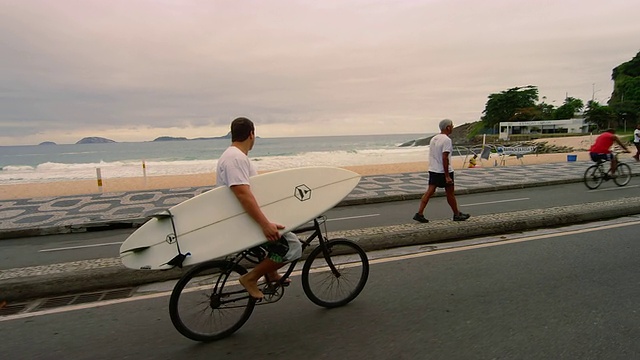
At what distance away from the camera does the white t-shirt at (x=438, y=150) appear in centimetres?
628

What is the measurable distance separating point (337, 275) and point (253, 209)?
4.37 ft

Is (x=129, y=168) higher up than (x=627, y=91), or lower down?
lower down

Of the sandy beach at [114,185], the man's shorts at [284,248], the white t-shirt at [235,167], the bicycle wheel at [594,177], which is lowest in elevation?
the sandy beach at [114,185]

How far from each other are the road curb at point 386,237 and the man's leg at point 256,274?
1.97 m

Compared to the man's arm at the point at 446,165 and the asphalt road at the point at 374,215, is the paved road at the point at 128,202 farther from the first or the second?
the man's arm at the point at 446,165

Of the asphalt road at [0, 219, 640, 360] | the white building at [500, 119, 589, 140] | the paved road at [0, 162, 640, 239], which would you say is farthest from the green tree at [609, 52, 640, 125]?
the asphalt road at [0, 219, 640, 360]

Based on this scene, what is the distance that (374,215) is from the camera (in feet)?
28.1

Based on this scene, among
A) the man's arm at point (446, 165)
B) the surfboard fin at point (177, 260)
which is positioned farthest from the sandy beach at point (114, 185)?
the surfboard fin at point (177, 260)

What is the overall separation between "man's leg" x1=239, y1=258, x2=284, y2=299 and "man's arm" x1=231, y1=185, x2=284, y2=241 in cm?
29

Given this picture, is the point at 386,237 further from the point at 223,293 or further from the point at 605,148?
the point at 605,148

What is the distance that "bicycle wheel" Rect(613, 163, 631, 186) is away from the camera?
11.6 meters

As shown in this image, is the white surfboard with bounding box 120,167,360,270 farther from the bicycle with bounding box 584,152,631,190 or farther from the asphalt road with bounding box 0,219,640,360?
the bicycle with bounding box 584,152,631,190

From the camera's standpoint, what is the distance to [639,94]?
2906 inches

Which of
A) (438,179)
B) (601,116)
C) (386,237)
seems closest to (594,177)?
(438,179)
